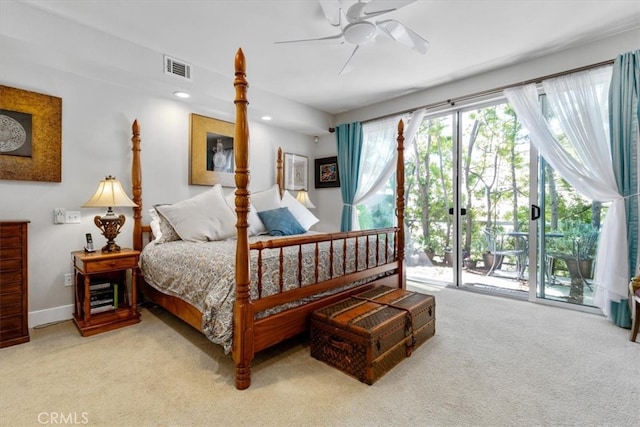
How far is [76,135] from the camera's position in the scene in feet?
8.66

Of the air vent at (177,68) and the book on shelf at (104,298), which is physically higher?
the air vent at (177,68)

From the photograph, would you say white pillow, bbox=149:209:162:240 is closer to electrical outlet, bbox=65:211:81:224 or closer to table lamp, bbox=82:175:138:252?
table lamp, bbox=82:175:138:252

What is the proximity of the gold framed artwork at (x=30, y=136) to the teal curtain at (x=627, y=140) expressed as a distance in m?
4.77

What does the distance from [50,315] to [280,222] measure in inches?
85.6

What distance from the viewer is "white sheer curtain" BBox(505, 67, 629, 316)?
8.25 feet

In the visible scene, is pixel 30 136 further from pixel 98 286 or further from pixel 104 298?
pixel 104 298

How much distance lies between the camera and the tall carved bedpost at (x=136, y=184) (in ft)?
9.60

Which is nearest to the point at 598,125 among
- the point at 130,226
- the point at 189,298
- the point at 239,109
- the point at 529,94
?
the point at 529,94

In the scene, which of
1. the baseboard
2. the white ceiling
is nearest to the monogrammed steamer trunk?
the white ceiling

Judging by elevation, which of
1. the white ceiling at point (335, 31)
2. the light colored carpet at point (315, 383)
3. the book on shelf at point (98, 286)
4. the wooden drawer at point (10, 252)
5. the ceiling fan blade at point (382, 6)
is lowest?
the light colored carpet at point (315, 383)

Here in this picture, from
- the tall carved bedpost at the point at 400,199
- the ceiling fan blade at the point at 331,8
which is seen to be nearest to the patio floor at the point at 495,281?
the tall carved bedpost at the point at 400,199

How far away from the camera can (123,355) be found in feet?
6.60

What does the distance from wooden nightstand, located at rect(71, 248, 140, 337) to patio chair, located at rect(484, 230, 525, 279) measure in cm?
373

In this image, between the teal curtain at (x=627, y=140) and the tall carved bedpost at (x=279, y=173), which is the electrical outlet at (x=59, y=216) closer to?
the tall carved bedpost at (x=279, y=173)
